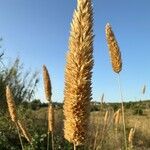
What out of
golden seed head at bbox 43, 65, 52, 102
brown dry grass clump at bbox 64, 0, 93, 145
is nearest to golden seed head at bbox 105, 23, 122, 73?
golden seed head at bbox 43, 65, 52, 102

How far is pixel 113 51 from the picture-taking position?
3.06 m

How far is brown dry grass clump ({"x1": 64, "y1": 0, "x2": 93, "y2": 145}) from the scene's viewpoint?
5.56 feet

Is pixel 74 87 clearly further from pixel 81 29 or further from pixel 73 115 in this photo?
pixel 81 29

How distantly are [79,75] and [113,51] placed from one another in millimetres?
1335

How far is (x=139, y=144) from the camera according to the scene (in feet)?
63.8

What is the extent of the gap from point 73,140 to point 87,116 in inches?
4.7

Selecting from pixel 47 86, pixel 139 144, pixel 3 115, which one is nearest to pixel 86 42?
pixel 47 86

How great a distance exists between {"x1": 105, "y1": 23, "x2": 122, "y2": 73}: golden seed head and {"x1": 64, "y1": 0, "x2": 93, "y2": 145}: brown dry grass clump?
1212 millimetres

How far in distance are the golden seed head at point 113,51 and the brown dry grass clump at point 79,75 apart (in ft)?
3.98

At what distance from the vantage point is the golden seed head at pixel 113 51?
3.06 metres

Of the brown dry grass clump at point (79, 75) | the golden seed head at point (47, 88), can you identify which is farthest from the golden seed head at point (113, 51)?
the brown dry grass clump at point (79, 75)

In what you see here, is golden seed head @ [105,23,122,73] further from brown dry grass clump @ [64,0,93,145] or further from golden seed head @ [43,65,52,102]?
brown dry grass clump @ [64,0,93,145]

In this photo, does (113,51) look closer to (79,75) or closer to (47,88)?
(47,88)

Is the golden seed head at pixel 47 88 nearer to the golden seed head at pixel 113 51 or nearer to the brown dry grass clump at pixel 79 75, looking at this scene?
the golden seed head at pixel 113 51
